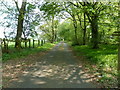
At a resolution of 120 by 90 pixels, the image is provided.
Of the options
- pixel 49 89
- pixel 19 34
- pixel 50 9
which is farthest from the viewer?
pixel 19 34

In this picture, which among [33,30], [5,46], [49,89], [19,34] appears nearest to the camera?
[49,89]

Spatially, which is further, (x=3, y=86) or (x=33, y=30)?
(x=33, y=30)

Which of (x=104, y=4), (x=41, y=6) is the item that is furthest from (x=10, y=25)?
(x=104, y=4)

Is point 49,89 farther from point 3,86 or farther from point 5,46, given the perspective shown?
point 5,46

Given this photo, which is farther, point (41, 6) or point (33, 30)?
point (33, 30)

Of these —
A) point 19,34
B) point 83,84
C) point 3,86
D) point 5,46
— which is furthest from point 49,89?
point 19,34

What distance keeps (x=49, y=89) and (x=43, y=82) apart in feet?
2.47

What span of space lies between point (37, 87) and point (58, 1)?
37.7ft

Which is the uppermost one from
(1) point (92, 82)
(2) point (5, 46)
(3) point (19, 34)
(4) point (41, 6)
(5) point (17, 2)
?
(5) point (17, 2)

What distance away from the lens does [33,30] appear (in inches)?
851

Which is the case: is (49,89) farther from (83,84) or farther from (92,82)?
(92,82)

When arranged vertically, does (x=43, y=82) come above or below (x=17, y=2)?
below

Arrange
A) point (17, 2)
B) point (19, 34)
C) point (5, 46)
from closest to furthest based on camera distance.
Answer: point (5, 46)
point (19, 34)
point (17, 2)

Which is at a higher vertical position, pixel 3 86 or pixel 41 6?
pixel 41 6
